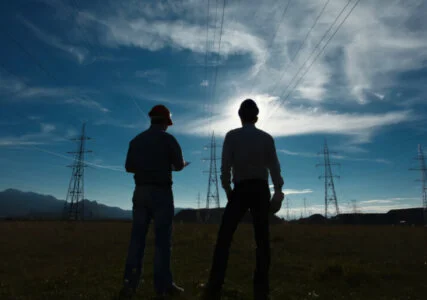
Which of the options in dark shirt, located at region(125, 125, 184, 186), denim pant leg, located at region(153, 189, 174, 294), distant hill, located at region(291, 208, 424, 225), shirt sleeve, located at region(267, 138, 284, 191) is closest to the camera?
shirt sleeve, located at region(267, 138, 284, 191)

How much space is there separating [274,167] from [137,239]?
229 centimetres

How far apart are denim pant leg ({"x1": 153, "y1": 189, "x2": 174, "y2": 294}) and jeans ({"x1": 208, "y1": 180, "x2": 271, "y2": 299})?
81 centimetres

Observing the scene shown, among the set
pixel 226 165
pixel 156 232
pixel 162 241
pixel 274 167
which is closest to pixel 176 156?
pixel 226 165

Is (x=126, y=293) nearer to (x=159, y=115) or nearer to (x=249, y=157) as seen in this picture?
(x=249, y=157)

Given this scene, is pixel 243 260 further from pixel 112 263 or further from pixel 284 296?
pixel 284 296

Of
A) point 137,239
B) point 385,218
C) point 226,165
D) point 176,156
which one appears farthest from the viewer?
point 385,218

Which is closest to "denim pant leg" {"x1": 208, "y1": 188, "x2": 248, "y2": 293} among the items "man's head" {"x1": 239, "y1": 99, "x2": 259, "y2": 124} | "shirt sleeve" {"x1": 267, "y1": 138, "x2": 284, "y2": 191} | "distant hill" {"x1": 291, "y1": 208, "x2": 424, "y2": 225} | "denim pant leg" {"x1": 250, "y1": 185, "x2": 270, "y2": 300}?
"denim pant leg" {"x1": 250, "y1": 185, "x2": 270, "y2": 300}

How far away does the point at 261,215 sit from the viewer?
4.75 metres

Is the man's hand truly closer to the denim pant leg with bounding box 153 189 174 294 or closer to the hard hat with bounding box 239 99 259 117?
the hard hat with bounding box 239 99 259 117

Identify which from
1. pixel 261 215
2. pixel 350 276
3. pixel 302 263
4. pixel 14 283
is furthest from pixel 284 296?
pixel 14 283

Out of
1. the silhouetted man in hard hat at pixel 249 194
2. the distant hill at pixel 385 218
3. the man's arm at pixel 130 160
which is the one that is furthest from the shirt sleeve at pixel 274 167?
the distant hill at pixel 385 218

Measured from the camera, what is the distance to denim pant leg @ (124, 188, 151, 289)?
5.15 m

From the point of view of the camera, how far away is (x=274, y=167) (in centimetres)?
500

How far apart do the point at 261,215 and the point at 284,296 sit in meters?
1.80
